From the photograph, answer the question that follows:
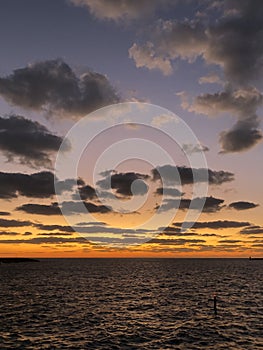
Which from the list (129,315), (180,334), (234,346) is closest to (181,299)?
(129,315)

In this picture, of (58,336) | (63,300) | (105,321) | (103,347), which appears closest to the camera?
(103,347)

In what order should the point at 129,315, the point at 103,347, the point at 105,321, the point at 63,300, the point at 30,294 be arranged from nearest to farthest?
the point at 103,347, the point at 105,321, the point at 129,315, the point at 63,300, the point at 30,294

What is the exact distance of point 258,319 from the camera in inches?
2243

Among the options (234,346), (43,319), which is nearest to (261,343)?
(234,346)

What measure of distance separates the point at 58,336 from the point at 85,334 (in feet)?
11.5

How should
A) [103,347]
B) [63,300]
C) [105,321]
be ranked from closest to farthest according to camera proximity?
[103,347]
[105,321]
[63,300]

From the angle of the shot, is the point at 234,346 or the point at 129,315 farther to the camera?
the point at 129,315

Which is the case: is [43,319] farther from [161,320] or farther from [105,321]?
[161,320]

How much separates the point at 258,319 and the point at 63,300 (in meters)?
40.1

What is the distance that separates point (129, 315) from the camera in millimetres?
60281

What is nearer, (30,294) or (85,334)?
(85,334)

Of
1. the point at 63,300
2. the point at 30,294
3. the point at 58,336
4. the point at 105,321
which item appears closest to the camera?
the point at 58,336

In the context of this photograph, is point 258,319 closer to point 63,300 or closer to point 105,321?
point 105,321

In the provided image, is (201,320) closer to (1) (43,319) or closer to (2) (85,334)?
(2) (85,334)
